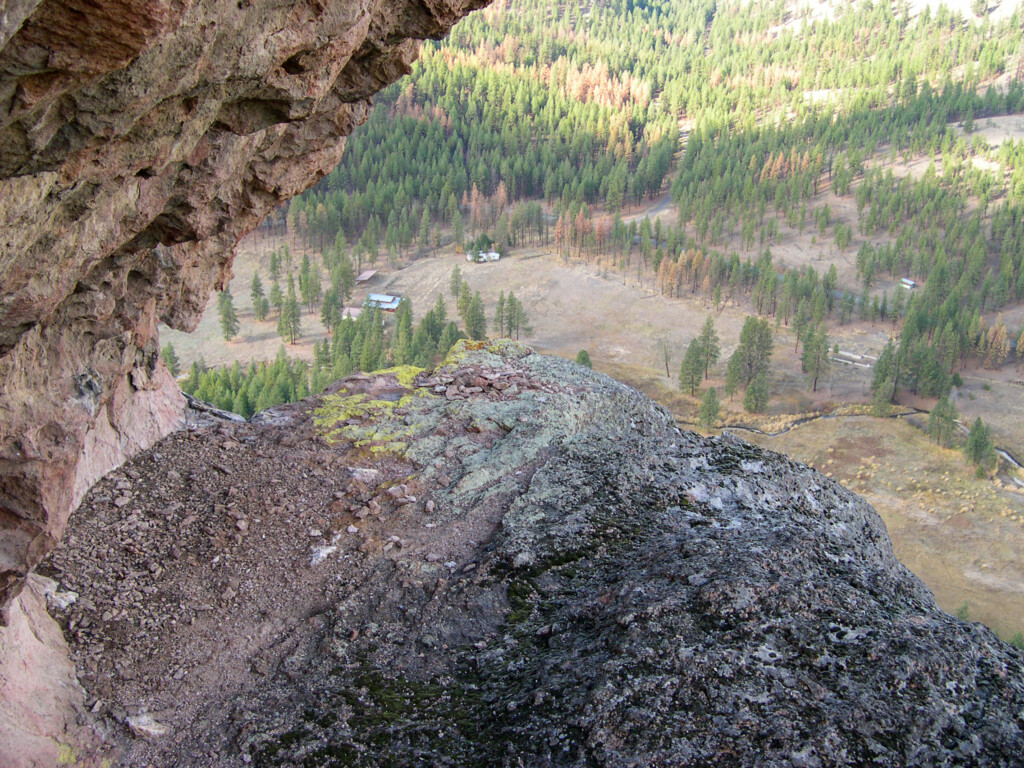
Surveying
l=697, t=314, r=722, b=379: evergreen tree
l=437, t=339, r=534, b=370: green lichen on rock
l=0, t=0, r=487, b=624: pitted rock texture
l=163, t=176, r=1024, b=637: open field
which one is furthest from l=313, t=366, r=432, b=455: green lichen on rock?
l=697, t=314, r=722, b=379: evergreen tree

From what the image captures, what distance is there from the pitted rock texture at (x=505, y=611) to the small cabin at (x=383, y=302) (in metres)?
78.8

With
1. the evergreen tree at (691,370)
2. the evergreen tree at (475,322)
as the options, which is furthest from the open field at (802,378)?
the evergreen tree at (475,322)

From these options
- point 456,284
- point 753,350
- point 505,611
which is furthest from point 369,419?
point 456,284

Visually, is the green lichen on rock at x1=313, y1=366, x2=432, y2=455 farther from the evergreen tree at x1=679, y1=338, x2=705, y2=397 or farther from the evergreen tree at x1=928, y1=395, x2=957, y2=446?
the evergreen tree at x1=928, y1=395, x2=957, y2=446

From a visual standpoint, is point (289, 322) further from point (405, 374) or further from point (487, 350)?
point (405, 374)

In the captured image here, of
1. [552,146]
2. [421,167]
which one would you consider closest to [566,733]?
[421,167]

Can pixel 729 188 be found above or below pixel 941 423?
above

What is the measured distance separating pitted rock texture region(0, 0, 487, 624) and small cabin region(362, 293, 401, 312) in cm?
8026

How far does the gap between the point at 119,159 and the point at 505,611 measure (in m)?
8.66

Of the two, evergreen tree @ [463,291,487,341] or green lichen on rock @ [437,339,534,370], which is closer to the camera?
green lichen on rock @ [437,339,534,370]

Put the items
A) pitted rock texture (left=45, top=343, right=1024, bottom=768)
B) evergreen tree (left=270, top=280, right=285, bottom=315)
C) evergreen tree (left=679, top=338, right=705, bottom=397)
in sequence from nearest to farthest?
pitted rock texture (left=45, top=343, right=1024, bottom=768) → evergreen tree (left=679, top=338, right=705, bottom=397) → evergreen tree (left=270, top=280, right=285, bottom=315)

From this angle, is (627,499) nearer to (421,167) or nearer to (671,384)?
(671,384)

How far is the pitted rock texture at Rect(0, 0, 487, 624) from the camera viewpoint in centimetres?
671

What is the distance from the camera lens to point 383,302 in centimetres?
9825
